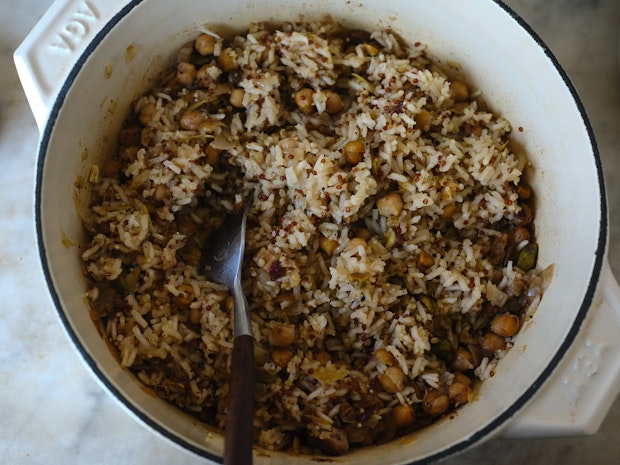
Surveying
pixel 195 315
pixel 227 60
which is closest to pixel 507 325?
pixel 195 315

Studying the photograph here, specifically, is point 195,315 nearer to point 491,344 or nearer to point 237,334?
point 237,334

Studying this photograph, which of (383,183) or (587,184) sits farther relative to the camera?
(383,183)

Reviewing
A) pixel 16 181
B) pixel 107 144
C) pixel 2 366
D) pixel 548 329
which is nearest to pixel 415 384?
pixel 548 329

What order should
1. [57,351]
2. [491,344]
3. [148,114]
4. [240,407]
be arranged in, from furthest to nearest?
1. [57,351]
2. [148,114]
3. [491,344]
4. [240,407]

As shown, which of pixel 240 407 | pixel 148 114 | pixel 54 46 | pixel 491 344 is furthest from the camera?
pixel 148 114

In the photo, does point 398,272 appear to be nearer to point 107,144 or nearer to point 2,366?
point 107,144

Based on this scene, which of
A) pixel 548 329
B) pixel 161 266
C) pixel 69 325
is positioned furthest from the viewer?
pixel 161 266
